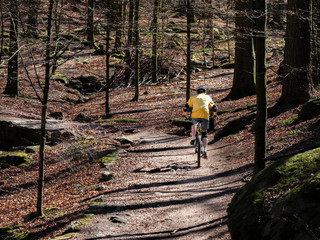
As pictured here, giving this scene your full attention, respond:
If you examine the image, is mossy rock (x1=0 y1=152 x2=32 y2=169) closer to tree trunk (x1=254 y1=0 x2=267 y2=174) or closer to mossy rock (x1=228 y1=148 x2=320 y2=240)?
tree trunk (x1=254 y1=0 x2=267 y2=174)

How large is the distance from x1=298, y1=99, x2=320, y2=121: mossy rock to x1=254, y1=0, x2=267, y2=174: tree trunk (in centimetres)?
506

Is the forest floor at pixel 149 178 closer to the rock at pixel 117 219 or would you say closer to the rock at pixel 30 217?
the rock at pixel 117 219

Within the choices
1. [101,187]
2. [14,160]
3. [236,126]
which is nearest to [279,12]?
[236,126]

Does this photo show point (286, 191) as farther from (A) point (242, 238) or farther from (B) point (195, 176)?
(B) point (195, 176)

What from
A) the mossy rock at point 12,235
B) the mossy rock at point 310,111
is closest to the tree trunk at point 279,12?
the mossy rock at point 310,111

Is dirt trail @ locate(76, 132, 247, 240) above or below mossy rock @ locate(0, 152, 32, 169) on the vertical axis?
above

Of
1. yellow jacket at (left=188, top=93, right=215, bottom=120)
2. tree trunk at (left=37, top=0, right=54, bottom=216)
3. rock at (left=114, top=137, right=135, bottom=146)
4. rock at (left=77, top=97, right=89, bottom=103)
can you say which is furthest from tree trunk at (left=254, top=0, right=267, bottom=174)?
rock at (left=77, top=97, right=89, bottom=103)

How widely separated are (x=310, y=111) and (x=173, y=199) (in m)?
5.80

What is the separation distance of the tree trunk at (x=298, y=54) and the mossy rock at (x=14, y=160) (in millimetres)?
11089

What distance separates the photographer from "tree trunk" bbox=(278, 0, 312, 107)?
1247cm

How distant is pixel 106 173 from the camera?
35.4ft

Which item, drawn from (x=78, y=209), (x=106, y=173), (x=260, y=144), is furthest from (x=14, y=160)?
(x=260, y=144)

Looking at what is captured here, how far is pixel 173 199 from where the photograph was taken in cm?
831

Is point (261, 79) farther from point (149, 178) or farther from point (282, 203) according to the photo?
point (149, 178)
